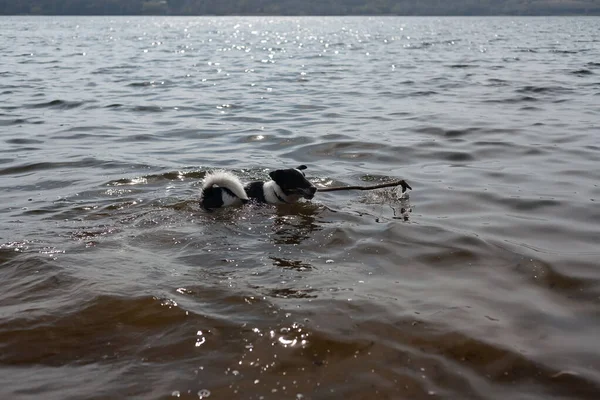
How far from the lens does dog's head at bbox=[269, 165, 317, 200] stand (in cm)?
806

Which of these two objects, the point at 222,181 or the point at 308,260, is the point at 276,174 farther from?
the point at 308,260

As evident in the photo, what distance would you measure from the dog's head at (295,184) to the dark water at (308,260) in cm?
32

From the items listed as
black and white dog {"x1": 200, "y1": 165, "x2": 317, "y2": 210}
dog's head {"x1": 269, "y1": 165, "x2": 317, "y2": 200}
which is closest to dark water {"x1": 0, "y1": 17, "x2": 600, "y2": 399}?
black and white dog {"x1": 200, "y1": 165, "x2": 317, "y2": 210}

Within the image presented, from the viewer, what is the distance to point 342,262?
20.5 ft

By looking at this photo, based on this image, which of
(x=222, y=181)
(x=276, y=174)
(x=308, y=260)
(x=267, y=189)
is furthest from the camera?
(x=267, y=189)

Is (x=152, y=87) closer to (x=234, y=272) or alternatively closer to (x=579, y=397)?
(x=234, y=272)

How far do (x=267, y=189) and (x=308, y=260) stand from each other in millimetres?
2239

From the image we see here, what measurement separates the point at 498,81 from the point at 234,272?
1632 centimetres

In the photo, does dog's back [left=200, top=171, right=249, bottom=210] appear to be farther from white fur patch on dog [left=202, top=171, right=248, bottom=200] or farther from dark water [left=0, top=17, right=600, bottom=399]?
dark water [left=0, top=17, right=600, bottom=399]

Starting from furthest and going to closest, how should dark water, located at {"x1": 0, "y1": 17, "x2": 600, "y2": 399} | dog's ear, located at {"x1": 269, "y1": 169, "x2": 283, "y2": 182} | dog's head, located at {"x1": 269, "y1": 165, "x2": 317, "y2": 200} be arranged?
1. dog's ear, located at {"x1": 269, "y1": 169, "x2": 283, "y2": 182}
2. dog's head, located at {"x1": 269, "y1": 165, "x2": 317, "y2": 200}
3. dark water, located at {"x1": 0, "y1": 17, "x2": 600, "y2": 399}

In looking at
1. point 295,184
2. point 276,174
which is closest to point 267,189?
point 276,174

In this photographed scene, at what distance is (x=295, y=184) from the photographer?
8.12 meters

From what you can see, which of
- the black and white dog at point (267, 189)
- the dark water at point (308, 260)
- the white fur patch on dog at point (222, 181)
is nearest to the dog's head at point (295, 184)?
the black and white dog at point (267, 189)

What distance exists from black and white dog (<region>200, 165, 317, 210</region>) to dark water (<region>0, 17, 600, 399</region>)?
20cm
